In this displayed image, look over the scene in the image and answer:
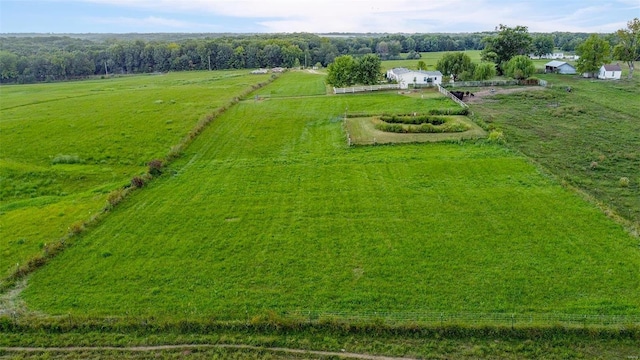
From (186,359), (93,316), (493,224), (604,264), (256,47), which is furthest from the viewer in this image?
(256,47)

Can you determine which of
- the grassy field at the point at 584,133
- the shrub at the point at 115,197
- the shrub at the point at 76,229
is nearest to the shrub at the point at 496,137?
the grassy field at the point at 584,133

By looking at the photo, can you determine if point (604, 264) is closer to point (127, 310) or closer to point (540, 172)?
point (540, 172)

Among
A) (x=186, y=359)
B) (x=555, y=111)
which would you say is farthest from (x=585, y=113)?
(x=186, y=359)

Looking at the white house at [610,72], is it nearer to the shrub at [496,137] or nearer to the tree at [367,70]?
the tree at [367,70]

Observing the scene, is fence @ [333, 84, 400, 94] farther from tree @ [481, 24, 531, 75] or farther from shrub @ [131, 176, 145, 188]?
shrub @ [131, 176, 145, 188]

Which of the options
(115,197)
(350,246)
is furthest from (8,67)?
(350,246)

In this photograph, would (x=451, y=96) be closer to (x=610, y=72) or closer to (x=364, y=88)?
(x=364, y=88)

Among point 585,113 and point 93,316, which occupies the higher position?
point 585,113

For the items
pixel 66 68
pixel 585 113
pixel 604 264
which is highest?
pixel 66 68
